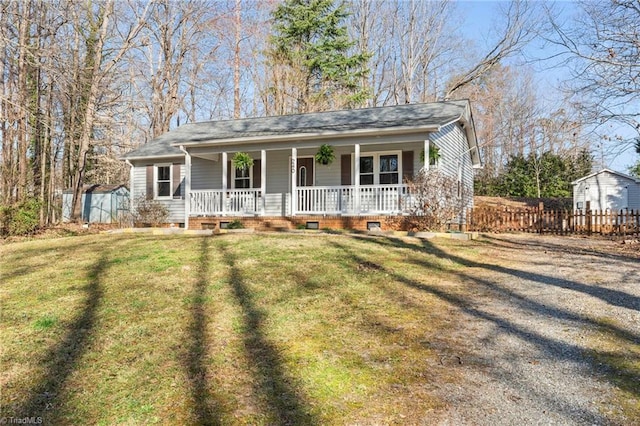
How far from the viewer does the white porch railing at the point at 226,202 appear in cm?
1543

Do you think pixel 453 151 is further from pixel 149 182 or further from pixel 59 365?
pixel 59 365

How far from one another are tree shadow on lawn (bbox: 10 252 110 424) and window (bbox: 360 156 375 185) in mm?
11020

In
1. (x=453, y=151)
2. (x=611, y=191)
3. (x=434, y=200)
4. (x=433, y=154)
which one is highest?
(x=453, y=151)

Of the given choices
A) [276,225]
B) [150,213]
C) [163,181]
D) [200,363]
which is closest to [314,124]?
[276,225]

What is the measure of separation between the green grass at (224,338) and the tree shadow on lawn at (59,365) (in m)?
0.01

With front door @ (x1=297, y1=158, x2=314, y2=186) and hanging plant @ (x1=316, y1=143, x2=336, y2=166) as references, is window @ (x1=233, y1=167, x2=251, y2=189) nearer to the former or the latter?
front door @ (x1=297, y1=158, x2=314, y2=186)

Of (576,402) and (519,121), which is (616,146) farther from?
(519,121)

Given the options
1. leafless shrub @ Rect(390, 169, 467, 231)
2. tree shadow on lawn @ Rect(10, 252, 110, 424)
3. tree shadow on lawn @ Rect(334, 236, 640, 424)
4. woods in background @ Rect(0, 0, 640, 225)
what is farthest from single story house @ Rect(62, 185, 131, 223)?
tree shadow on lawn @ Rect(334, 236, 640, 424)

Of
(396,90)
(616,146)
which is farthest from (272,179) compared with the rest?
(396,90)

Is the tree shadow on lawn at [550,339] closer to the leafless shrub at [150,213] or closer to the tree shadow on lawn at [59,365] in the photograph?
the tree shadow on lawn at [59,365]

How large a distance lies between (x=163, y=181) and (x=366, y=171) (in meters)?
8.97

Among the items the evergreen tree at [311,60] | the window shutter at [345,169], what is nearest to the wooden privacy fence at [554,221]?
the window shutter at [345,169]

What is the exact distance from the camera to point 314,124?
16.4m

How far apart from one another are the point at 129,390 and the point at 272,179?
45.6 feet
